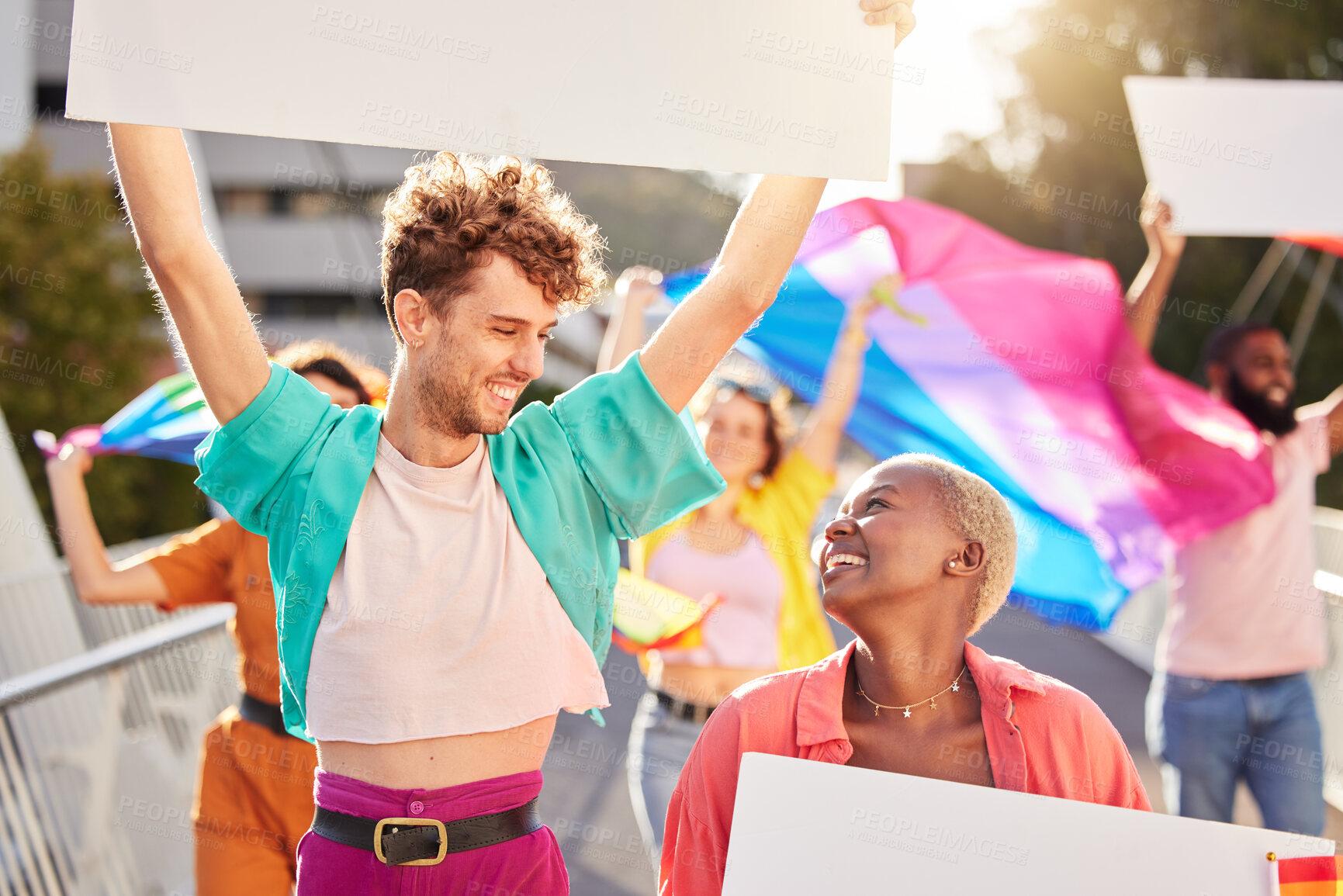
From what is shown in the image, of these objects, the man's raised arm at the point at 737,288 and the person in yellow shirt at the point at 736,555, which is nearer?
the man's raised arm at the point at 737,288

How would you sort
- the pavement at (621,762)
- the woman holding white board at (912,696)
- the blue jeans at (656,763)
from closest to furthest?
the woman holding white board at (912,696) → the blue jeans at (656,763) → the pavement at (621,762)

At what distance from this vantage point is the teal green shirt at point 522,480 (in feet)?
6.24

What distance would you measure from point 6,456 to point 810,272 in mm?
4109

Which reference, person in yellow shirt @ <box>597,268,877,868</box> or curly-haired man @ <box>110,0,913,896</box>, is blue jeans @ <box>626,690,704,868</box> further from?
curly-haired man @ <box>110,0,913,896</box>

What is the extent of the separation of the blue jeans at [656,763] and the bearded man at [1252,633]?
1.74m

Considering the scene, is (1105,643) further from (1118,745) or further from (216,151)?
(216,151)

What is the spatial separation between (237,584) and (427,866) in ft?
5.52

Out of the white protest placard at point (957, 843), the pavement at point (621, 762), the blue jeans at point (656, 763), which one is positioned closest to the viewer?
the white protest placard at point (957, 843)

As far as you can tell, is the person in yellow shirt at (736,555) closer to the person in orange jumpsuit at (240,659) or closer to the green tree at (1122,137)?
the person in orange jumpsuit at (240,659)

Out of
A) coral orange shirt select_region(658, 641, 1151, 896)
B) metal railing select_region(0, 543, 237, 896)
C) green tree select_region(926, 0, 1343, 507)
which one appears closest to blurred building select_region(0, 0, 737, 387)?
green tree select_region(926, 0, 1343, 507)

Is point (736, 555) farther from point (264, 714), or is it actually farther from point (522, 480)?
point (522, 480)

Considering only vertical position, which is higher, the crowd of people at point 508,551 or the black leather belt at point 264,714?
the crowd of people at point 508,551

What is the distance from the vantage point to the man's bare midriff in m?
1.86

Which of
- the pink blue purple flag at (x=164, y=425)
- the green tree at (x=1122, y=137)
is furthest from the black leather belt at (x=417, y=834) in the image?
the green tree at (x=1122, y=137)
